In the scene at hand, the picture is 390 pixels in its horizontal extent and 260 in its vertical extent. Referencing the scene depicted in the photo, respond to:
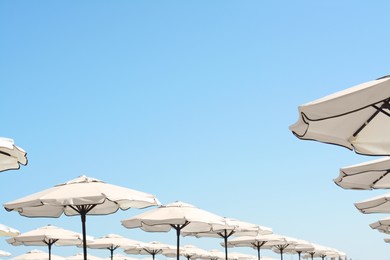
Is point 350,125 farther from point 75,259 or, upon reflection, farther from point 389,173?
point 75,259

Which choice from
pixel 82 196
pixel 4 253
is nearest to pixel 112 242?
pixel 4 253

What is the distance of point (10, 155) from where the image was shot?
752cm

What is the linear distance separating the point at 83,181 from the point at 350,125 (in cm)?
516

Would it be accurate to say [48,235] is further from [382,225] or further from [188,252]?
[188,252]

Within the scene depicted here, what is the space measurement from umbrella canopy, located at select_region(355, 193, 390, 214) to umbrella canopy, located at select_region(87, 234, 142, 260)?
12.0m

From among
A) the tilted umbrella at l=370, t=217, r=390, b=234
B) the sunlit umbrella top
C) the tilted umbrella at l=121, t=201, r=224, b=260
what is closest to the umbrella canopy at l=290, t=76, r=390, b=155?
the sunlit umbrella top

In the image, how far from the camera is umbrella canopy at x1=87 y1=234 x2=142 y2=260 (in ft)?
68.1

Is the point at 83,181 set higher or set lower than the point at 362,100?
higher

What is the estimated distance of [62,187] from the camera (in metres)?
9.93

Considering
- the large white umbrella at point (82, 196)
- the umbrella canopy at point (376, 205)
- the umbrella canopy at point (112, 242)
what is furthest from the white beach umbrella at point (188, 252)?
the umbrella canopy at point (376, 205)

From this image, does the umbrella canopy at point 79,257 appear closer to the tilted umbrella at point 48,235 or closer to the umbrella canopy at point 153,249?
the umbrella canopy at point 153,249

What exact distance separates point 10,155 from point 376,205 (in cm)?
563

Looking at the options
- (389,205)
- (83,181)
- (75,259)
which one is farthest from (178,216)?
(75,259)

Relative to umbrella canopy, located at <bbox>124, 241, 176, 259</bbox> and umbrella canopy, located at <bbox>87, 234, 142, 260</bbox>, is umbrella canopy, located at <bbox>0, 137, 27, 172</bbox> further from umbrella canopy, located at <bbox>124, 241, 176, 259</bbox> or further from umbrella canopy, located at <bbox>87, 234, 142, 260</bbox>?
umbrella canopy, located at <bbox>124, 241, 176, 259</bbox>
